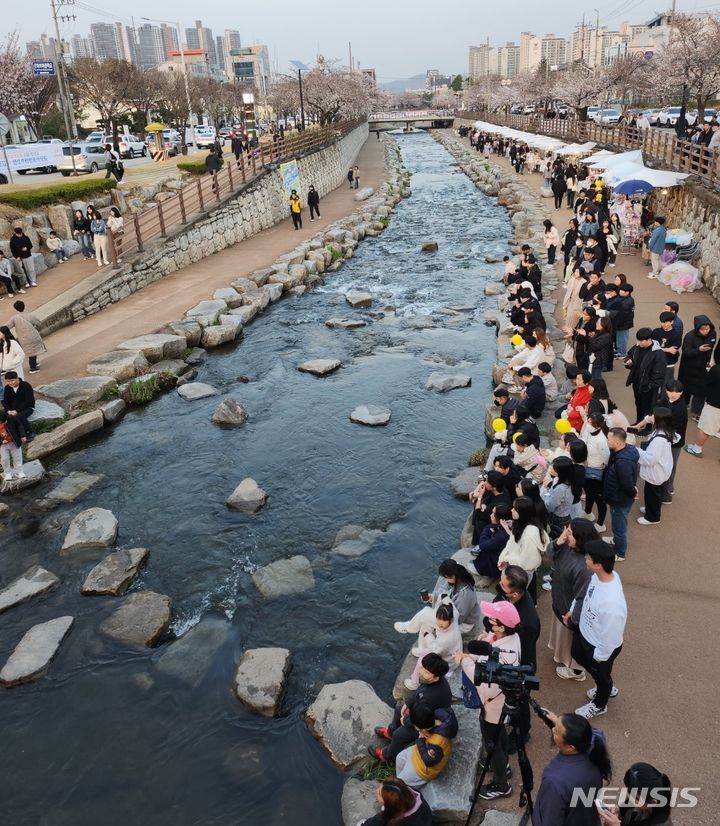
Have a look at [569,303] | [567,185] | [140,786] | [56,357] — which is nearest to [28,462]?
[56,357]

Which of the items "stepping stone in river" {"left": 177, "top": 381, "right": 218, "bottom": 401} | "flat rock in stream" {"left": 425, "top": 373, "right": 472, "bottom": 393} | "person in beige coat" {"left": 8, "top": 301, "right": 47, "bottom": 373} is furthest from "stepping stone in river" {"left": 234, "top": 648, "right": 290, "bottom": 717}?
"person in beige coat" {"left": 8, "top": 301, "right": 47, "bottom": 373}

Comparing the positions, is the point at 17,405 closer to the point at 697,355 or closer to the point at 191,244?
the point at 697,355

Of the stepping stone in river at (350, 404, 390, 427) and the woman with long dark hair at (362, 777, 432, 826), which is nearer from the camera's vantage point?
the woman with long dark hair at (362, 777, 432, 826)

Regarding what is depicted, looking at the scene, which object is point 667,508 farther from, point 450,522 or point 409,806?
point 409,806

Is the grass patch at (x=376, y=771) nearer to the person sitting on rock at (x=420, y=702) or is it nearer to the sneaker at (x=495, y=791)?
the person sitting on rock at (x=420, y=702)

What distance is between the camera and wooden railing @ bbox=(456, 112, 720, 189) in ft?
55.3

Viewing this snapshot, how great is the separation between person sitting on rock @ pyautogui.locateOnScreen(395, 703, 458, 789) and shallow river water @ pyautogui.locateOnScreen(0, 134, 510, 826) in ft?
2.94

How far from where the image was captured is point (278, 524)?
8.90m

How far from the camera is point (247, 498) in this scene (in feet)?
30.4

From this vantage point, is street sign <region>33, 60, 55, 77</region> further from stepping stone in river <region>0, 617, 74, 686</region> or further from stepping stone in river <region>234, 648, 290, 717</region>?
stepping stone in river <region>234, 648, 290, 717</region>

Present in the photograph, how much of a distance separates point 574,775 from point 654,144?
25.5 metres

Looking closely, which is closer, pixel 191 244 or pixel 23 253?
pixel 23 253

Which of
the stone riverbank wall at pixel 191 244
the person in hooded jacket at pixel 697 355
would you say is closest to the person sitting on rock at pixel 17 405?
the stone riverbank wall at pixel 191 244

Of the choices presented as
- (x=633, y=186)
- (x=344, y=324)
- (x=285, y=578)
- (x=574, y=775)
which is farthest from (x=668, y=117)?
(x=574, y=775)
